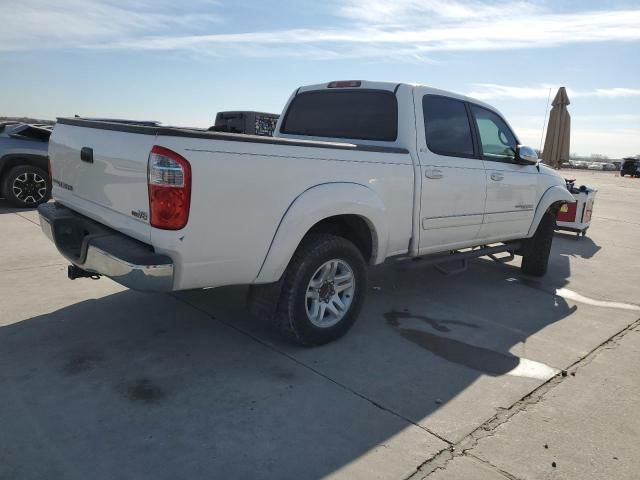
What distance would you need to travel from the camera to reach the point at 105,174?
3092 mm

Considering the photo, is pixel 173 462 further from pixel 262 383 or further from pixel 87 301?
pixel 87 301

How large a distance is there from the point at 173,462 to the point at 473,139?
383cm

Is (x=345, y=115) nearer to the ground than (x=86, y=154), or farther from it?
farther from it

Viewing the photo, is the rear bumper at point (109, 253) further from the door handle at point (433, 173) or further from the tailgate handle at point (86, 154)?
the door handle at point (433, 173)

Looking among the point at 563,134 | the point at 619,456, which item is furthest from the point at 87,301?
the point at 563,134

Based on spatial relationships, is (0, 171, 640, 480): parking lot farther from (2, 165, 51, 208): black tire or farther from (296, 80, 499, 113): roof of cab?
(2, 165, 51, 208): black tire

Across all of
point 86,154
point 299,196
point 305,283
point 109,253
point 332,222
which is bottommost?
point 305,283

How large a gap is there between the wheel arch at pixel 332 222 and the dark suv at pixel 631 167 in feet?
99.0

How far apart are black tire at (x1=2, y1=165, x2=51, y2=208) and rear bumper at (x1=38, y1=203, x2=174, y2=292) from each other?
18.5 feet

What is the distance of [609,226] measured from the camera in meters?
10.3

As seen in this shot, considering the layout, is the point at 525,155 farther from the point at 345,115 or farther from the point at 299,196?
the point at 299,196

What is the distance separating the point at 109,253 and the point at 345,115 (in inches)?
100

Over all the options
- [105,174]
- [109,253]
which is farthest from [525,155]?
[109,253]

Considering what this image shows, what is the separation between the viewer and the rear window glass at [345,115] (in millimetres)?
4254
